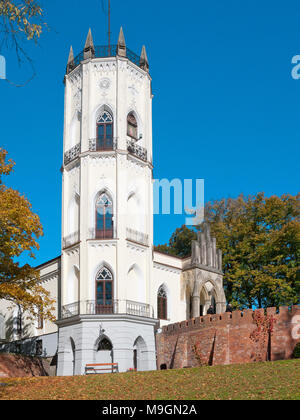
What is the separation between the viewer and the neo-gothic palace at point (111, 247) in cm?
3141

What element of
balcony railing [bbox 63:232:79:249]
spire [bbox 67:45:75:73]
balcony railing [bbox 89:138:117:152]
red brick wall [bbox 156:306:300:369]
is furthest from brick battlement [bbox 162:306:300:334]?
spire [bbox 67:45:75:73]

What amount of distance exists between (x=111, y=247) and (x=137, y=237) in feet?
6.02

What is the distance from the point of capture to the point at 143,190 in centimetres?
3459

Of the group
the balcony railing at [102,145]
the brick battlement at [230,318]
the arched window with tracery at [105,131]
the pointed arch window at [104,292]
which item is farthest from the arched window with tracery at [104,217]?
the brick battlement at [230,318]

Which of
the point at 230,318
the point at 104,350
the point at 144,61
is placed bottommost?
the point at 104,350

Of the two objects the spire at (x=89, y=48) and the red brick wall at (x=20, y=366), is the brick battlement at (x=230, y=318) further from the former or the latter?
the spire at (x=89, y=48)

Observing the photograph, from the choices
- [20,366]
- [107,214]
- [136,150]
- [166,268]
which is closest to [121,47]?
[136,150]

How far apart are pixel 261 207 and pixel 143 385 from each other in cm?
2513

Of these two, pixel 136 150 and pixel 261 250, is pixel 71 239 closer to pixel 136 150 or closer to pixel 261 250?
pixel 136 150

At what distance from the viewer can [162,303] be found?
36.6 meters

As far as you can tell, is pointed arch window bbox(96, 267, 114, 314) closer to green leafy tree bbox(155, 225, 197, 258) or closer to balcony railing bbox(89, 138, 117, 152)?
balcony railing bbox(89, 138, 117, 152)
